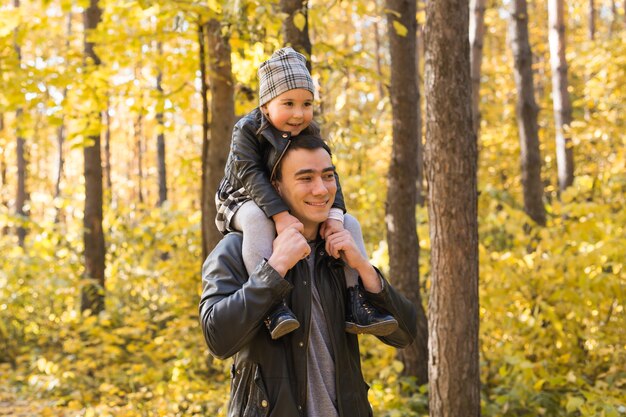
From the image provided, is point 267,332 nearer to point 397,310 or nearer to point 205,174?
point 397,310

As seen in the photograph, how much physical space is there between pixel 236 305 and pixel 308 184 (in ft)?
1.65

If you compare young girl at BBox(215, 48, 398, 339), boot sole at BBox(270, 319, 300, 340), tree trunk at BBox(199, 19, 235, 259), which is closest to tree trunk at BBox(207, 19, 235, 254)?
tree trunk at BBox(199, 19, 235, 259)

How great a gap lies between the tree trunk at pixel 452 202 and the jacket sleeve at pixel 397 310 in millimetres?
1856

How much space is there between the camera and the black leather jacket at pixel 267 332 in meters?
2.13

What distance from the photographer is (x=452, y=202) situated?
426 centimetres

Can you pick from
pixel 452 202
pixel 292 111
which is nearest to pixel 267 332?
pixel 292 111

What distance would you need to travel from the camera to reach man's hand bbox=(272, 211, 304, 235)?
2.31m

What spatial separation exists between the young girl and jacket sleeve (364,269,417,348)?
1.4 inches

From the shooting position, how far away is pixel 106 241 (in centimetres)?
1139

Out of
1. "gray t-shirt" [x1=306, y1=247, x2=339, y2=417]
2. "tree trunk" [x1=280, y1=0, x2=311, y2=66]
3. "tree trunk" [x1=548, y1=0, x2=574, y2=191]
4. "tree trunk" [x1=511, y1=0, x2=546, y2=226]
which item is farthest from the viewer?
"tree trunk" [x1=548, y1=0, x2=574, y2=191]

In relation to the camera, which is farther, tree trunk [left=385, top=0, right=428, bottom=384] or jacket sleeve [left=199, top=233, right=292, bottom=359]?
tree trunk [left=385, top=0, right=428, bottom=384]

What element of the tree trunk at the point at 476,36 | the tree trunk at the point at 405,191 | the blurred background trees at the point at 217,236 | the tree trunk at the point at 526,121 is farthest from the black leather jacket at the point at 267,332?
the tree trunk at the point at 476,36

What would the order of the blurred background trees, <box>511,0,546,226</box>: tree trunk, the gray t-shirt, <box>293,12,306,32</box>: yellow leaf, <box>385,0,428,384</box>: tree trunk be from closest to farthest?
the gray t-shirt, <box>293,12,306,32</box>: yellow leaf, the blurred background trees, <box>385,0,428,384</box>: tree trunk, <box>511,0,546,226</box>: tree trunk

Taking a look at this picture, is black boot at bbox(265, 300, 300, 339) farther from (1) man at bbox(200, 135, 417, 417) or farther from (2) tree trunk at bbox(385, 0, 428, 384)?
(2) tree trunk at bbox(385, 0, 428, 384)
